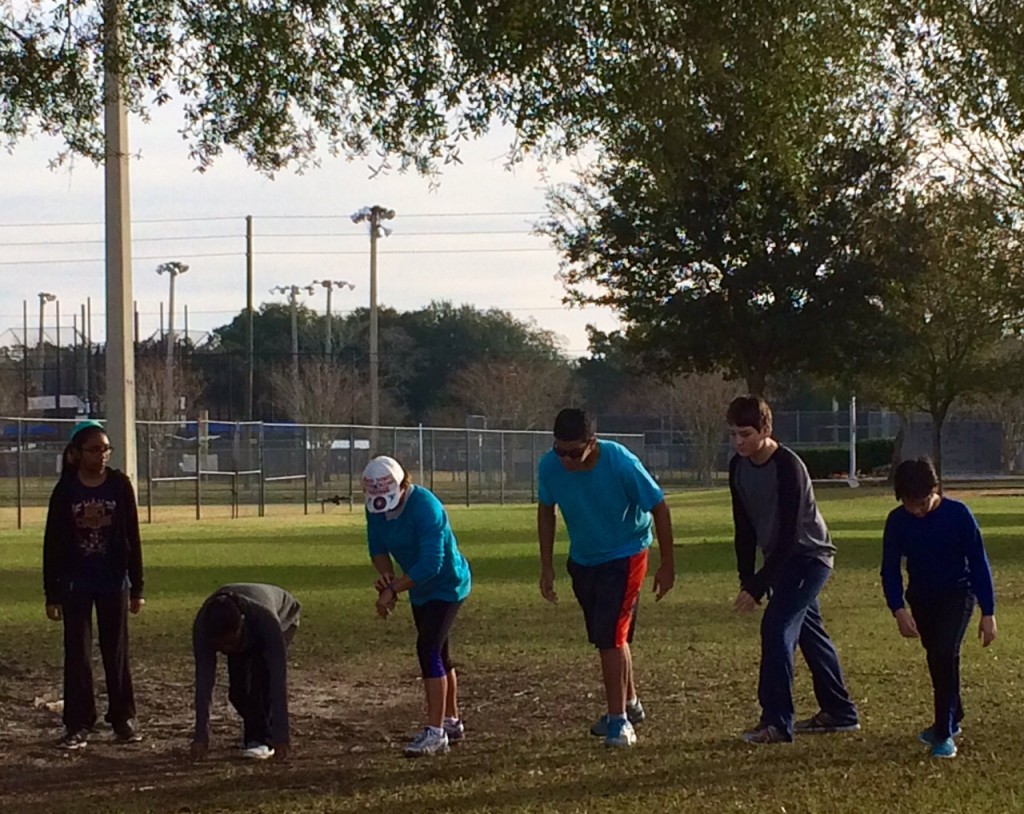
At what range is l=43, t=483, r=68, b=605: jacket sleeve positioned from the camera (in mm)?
8836

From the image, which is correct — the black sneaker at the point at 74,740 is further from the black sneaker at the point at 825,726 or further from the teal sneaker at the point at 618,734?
the black sneaker at the point at 825,726

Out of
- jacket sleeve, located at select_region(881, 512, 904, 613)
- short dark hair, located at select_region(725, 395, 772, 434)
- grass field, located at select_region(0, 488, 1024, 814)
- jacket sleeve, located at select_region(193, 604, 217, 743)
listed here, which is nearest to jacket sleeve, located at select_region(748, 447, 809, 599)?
short dark hair, located at select_region(725, 395, 772, 434)

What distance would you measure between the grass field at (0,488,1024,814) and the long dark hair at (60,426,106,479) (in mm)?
1438

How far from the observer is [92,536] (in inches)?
348

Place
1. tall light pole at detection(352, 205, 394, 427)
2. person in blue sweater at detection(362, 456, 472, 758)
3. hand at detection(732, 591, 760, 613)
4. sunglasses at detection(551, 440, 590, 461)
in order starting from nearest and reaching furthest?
person in blue sweater at detection(362, 456, 472, 758) < hand at detection(732, 591, 760, 613) < sunglasses at detection(551, 440, 590, 461) < tall light pole at detection(352, 205, 394, 427)

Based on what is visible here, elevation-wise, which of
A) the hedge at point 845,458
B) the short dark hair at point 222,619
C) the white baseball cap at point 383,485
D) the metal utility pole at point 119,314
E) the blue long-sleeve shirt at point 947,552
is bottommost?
the hedge at point 845,458

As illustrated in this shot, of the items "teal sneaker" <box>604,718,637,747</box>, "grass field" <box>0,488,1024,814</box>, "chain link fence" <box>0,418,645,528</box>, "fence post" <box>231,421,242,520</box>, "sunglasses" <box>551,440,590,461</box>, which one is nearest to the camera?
"grass field" <box>0,488,1024,814</box>

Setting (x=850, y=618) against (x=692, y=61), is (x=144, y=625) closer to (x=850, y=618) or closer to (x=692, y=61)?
(x=850, y=618)

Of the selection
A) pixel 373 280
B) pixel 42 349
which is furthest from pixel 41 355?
pixel 373 280

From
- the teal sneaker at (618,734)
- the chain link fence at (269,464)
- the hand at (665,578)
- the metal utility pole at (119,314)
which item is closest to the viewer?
the teal sneaker at (618,734)

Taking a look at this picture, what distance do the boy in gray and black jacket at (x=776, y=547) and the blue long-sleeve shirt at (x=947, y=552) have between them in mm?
471

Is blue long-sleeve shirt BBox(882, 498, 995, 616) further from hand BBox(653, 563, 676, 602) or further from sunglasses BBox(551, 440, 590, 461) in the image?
sunglasses BBox(551, 440, 590, 461)

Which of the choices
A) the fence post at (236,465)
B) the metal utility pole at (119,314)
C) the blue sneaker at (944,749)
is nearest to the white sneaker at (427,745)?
the blue sneaker at (944,749)

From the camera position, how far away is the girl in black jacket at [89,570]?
8836 mm
